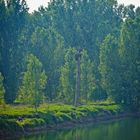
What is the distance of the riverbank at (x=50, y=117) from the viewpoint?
51.2 metres

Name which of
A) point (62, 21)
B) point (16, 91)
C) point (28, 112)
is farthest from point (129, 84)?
point (62, 21)

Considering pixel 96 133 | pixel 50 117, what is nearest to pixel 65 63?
pixel 50 117

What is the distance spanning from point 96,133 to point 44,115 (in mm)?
8880

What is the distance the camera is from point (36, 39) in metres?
90.8

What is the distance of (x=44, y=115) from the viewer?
58.5m

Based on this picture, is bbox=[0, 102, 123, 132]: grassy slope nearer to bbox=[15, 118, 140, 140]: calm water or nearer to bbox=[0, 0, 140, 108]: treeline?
bbox=[15, 118, 140, 140]: calm water

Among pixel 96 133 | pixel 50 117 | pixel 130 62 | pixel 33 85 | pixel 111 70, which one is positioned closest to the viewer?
pixel 96 133

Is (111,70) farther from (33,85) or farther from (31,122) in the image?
(31,122)

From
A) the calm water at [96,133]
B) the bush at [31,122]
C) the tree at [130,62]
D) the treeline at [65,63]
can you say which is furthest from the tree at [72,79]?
the bush at [31,122]

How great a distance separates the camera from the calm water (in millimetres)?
48500

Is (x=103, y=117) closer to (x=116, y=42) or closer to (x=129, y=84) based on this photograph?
(x=129, y=84)

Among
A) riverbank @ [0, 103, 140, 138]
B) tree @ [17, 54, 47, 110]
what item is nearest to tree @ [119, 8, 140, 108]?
riverbank @ [0, 103, 140, 138]

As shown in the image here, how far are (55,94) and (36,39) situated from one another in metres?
13.1

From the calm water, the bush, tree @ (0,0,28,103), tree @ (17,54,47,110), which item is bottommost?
the calm water
